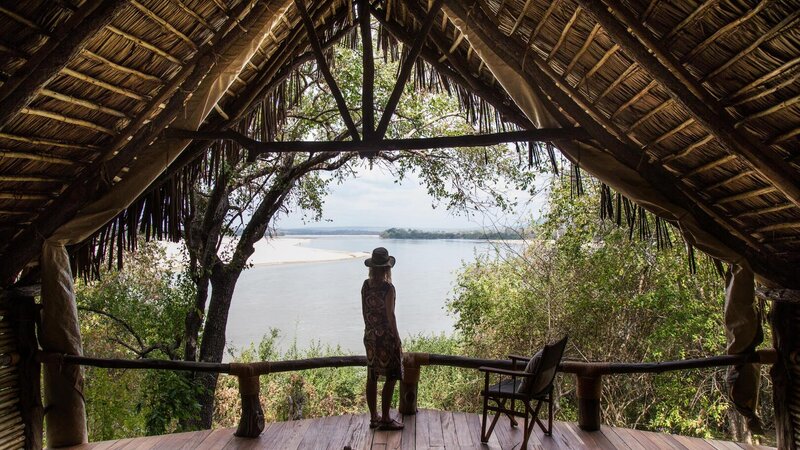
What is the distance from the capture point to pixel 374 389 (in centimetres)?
402

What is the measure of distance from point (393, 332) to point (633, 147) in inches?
78.1

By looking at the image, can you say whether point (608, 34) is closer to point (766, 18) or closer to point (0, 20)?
point (766, 18)

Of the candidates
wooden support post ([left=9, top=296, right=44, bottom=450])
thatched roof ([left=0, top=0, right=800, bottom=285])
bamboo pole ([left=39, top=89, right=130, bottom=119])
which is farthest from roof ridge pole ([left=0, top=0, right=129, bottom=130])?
wooden support post ([left=9, top=296, right=44, bottom=450])

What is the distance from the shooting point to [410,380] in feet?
14.4

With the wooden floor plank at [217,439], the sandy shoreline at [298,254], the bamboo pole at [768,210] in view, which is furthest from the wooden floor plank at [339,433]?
the sandy shoreline at [298,254]

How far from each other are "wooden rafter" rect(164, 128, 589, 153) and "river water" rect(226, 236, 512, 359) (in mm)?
4493

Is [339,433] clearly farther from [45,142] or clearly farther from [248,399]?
[45,142]

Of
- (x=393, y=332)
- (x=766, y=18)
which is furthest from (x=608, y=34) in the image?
(x=393, y=332)

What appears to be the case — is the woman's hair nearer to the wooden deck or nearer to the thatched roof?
the wooden deck

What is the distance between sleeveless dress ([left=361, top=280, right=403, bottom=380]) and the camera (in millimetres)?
3801

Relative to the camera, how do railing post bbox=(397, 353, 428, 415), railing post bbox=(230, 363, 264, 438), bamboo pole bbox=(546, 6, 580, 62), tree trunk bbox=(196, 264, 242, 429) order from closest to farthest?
bamboo pole bbox=(546, 6, 580, 62) → railing post bbox=(230, 363, 264, 438) → railing post bbox=(397, 353, 428, 415) → tree trunk bbox=(196, 264, 242, 429)

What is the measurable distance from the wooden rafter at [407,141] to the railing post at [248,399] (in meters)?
1.55

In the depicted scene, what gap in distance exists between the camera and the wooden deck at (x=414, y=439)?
3869 millimetres

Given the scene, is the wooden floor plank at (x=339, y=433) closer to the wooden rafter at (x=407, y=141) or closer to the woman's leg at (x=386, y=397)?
the woman's leg at (x=386, y=397)
